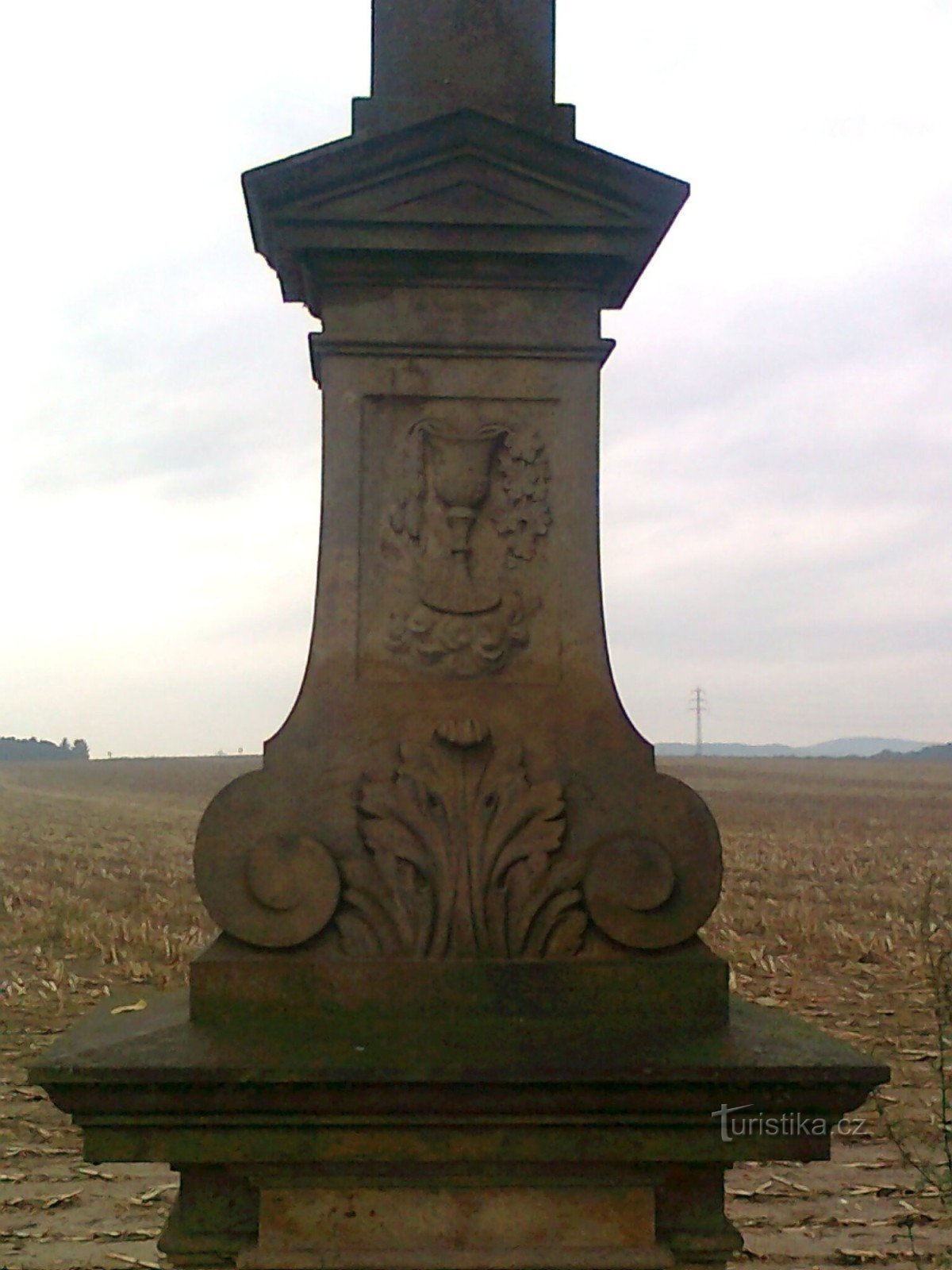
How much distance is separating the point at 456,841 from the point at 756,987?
7365 millimetres

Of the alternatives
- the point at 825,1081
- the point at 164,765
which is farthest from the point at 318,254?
the point at 164,765

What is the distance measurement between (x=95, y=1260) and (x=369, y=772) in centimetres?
313

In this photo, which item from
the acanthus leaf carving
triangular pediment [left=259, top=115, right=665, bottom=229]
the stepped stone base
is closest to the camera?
the stepped stone base

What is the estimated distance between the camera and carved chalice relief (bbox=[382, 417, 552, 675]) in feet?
11.4

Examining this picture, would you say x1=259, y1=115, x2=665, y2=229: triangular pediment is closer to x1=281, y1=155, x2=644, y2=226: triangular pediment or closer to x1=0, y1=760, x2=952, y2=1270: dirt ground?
x1=281, y1=155, x2=644, y2=226: triangular pediment

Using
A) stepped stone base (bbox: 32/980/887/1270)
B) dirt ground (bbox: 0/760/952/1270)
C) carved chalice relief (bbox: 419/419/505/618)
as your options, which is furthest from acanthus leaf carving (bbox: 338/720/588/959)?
dirt ground (bbox: 0/760/952/1270)

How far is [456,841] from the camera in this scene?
3.31 m

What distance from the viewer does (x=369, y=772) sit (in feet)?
11.1

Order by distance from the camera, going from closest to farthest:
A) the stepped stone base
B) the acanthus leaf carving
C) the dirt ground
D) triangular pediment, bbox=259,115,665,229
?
the stepped stone base < the acanthus leaf carving < triangular pediment, bbox=259,115,665,229 < the dirt ground

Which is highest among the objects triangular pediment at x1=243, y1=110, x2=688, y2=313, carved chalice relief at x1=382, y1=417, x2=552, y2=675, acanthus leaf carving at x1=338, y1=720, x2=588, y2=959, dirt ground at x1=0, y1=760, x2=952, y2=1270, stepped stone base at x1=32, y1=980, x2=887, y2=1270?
triangular pediment at x1=243, y1=110, x2=688, y2=313

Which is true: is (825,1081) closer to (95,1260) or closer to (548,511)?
(548,511)

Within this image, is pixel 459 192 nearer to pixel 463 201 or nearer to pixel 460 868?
pixel 463 201

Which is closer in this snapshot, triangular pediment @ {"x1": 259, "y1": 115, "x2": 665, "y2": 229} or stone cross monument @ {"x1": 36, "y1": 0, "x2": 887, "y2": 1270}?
stone cross monument @ {"x1": 36, "y1": 0, "x2": 887, "y2": 1270}
